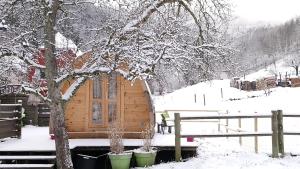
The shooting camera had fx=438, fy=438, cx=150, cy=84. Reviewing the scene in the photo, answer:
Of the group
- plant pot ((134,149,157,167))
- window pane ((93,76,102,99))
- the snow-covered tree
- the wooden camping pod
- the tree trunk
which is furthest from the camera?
window pane ((93,76,102,99))

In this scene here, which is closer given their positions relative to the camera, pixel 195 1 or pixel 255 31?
pixel 195 1

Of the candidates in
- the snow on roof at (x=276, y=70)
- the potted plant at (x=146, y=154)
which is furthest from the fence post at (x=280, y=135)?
the snow on roof at (x=276, y=70)

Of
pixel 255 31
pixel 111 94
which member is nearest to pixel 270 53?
pixel 255 31

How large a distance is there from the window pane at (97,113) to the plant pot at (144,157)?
8.51 ft

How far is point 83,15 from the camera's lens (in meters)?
9.72

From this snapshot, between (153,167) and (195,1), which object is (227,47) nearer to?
(195,1)

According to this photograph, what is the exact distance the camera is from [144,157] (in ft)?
36.7

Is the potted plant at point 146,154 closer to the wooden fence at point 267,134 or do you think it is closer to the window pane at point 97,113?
the wooden fence at point 267,134

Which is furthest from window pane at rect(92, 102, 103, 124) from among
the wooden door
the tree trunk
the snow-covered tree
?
the tree trunk

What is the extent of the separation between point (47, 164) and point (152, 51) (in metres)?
3.80

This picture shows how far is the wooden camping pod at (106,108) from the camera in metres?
13.3

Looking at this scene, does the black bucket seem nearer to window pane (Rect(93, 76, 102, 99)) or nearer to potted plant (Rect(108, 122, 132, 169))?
potted plant (Rect(108, 122, 132, 169))

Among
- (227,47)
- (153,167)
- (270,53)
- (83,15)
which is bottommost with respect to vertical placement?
(153,167)

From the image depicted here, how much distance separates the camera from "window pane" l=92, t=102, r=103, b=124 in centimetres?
1351
